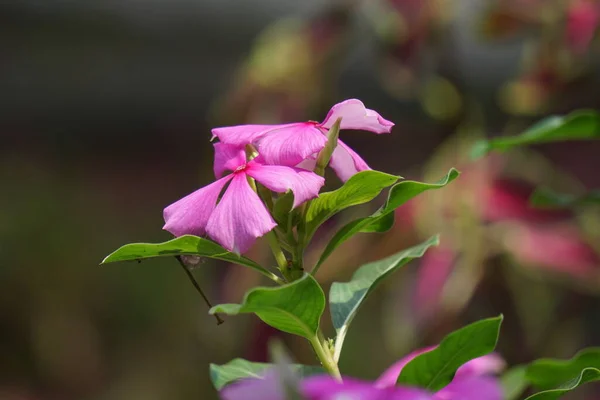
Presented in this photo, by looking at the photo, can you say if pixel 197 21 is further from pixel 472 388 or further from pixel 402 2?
pixel 472 388

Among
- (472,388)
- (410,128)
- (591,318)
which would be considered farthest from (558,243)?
(472,388)

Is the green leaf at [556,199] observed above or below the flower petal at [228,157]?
below

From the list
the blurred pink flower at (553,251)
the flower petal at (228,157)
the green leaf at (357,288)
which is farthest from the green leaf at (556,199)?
the blurred pink flower at (553,251)

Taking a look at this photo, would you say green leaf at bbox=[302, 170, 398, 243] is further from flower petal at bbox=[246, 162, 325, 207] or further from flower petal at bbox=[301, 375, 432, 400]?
flower petal at bbox=[301, 375, 432, 400]

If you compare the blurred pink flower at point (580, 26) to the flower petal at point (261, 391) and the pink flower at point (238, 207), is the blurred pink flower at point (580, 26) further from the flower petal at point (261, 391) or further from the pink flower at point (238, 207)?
the flower petal at point (261, 391)

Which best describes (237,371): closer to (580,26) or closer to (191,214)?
(191,214)

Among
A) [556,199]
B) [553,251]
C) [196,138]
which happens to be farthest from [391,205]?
[196,138]
